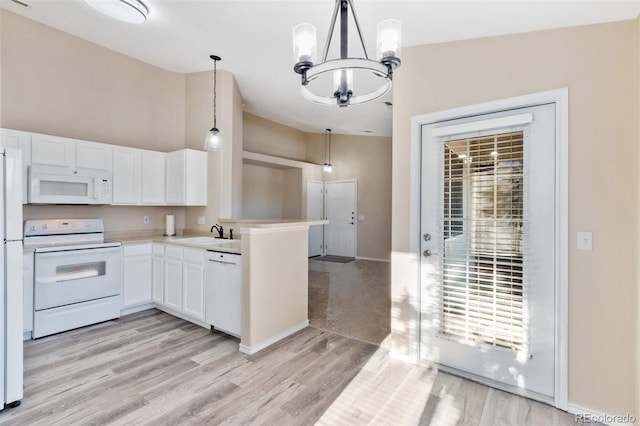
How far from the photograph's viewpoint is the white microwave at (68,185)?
311 centimetres

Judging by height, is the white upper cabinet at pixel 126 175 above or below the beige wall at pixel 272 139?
below

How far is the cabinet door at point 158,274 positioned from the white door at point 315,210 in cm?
426

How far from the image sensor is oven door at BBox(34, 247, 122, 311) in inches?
119

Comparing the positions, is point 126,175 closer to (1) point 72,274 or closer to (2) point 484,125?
(1) point 72,274

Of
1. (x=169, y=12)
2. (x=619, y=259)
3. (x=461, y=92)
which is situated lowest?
(x=619, y=259)

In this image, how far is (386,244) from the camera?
7.29 m

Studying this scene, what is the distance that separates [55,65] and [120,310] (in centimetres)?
291

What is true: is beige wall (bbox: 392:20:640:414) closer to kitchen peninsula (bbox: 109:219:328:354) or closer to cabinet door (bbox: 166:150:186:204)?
kitchen peninsula (bbox: 109:219:328:354)

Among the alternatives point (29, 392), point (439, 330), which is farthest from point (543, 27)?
point (29, 392)

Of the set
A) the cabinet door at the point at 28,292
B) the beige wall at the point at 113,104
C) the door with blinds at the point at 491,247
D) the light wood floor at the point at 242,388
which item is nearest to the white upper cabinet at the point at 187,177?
the beige wall at the point at 113,104

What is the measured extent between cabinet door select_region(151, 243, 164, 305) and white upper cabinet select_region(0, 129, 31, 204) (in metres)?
1.33

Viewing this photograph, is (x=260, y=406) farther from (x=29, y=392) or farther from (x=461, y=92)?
(x=461, y=92)

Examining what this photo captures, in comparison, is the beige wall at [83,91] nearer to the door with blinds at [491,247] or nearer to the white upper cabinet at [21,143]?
the white upper cabinet at [21,143]

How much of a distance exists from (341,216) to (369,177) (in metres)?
1.25
